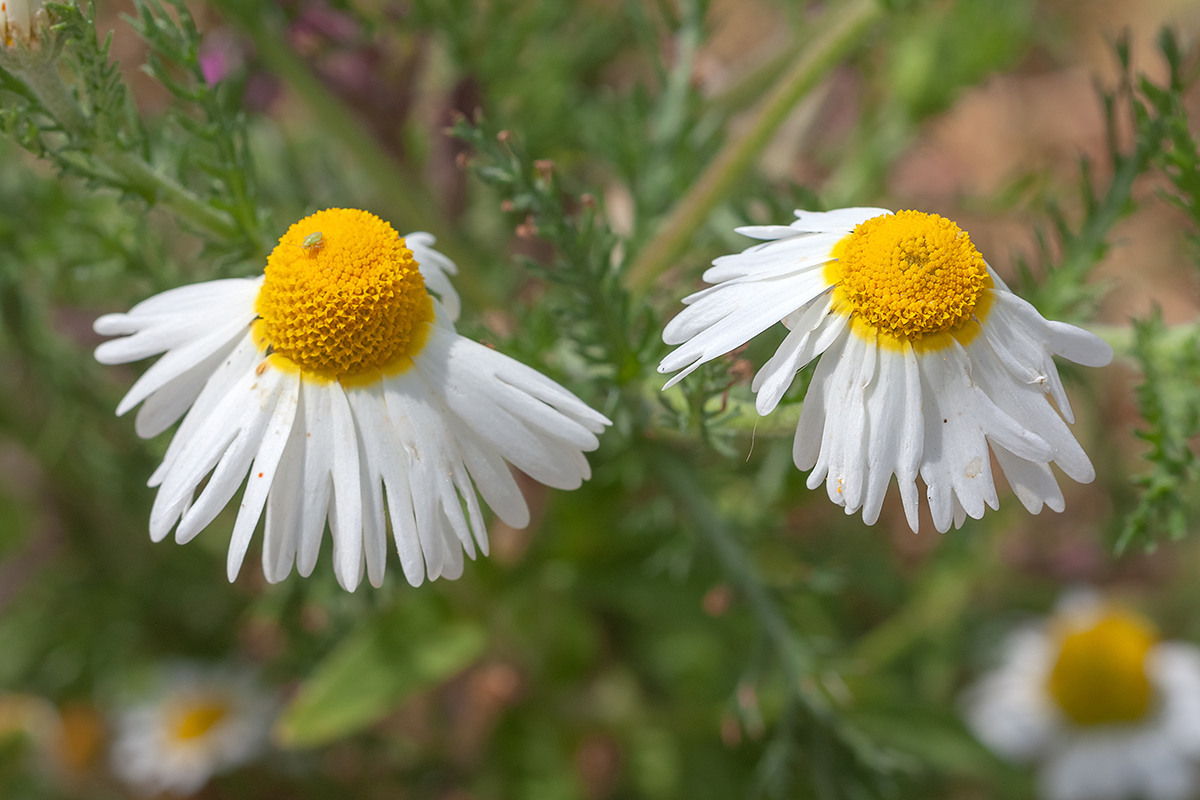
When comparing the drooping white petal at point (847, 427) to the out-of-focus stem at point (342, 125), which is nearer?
the drooping white petal at point (847, 427)

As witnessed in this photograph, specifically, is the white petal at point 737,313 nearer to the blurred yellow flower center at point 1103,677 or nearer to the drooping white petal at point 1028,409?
the drooping white petal at point 1028,409

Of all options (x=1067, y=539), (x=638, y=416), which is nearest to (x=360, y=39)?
(x=638, y=416)

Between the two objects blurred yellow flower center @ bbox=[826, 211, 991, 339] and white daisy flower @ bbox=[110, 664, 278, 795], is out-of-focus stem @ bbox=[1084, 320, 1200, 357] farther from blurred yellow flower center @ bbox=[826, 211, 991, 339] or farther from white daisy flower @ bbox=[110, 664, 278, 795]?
white daisy flower @ bbox=[110, 664, 278, 795]

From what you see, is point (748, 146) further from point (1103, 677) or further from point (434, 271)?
point (1103, 677)

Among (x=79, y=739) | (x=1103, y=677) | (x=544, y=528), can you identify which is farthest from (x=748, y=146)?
(x=79, y=739)

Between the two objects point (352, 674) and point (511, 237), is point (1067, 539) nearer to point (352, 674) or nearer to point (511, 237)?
point (511, 237)

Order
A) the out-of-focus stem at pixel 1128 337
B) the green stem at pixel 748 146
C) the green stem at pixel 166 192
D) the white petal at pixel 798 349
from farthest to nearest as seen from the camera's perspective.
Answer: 1. the green stem at pixel 748 146
2. the out-of-focus stem at pixel 1128 337
3. the green stem at pixel 166 192
4. the white petal at pixel 798 349

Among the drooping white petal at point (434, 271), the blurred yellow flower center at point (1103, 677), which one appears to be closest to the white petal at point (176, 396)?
the drooping white petal at point (434, 271)
